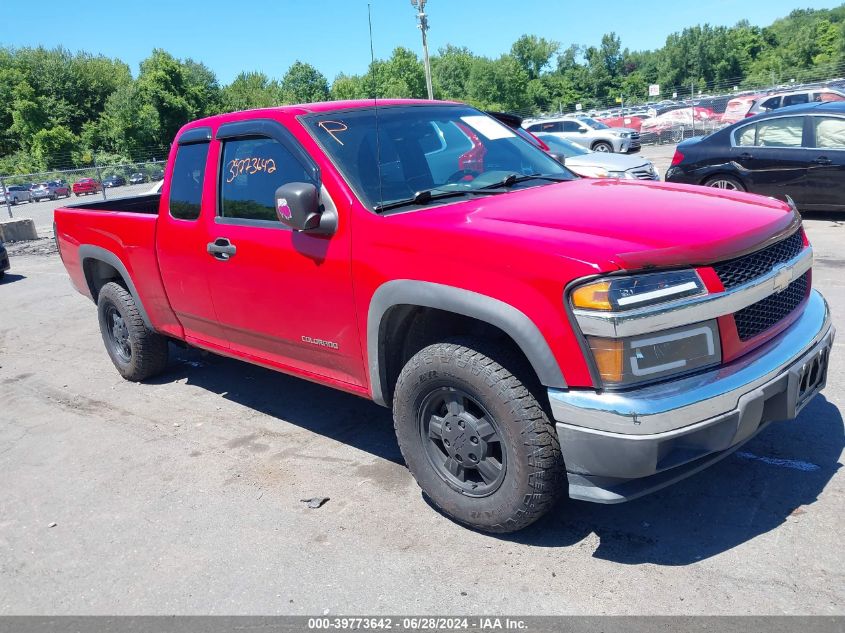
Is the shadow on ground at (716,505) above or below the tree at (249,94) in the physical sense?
below

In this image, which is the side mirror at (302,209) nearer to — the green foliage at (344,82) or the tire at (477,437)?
the tire at (477,437)

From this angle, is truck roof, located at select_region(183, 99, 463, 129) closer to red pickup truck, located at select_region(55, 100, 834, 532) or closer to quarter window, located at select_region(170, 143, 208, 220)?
red pickup truck, located at select_region(55, 100, 834, 532)

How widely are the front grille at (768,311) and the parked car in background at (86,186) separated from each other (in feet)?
85.6

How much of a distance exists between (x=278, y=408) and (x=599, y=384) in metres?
2.97

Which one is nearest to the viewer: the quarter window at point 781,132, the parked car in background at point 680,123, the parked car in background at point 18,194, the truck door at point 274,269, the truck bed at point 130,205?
the truck door at point 274,269

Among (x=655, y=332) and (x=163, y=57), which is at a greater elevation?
(x=163, y=57)

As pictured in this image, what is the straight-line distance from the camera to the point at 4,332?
8391 millimetres

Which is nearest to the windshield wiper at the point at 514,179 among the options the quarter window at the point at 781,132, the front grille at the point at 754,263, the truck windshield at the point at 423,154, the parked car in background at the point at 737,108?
the truck windshield at the point at 423,154

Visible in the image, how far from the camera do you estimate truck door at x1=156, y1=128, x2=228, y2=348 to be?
14.6ft

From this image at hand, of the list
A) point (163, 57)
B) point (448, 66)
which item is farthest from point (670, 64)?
point (163, 57)

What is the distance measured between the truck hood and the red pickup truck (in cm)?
1

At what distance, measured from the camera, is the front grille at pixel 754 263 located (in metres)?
2.80

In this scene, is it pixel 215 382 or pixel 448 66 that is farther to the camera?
pixel 448 66

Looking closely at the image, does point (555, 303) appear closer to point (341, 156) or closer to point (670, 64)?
point (341, 156)
